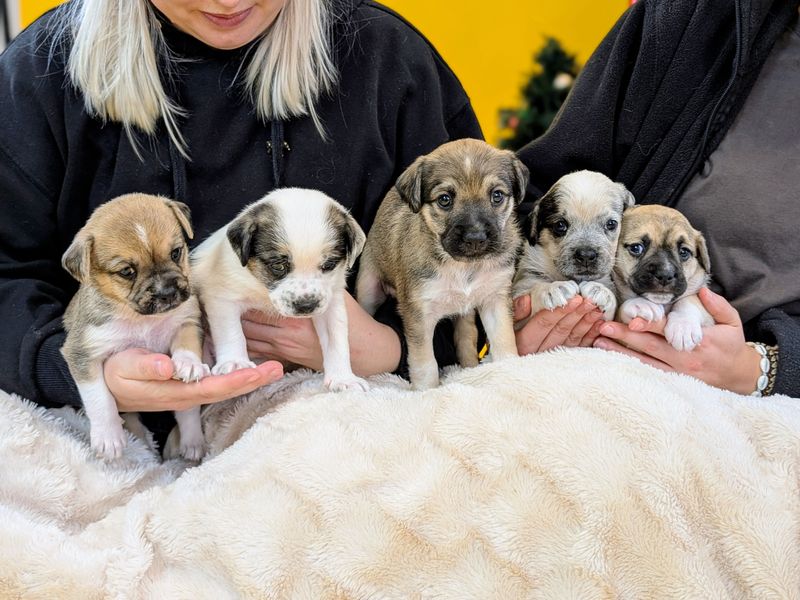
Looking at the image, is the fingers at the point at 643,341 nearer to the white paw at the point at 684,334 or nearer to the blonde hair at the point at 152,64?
the white paw at the point at 684,334

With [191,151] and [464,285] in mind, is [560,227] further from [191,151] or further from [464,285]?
[191,151]

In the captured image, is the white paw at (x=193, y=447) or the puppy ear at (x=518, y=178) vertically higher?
the puppy ear at (x=518, y=178)

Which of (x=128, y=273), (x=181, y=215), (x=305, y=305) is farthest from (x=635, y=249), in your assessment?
(x=128, y=273)

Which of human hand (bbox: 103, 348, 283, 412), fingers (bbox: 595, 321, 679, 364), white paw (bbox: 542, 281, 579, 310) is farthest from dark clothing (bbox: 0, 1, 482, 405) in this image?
fingers (bbox: 595, 321, 679, 364)

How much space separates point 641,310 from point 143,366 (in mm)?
1111

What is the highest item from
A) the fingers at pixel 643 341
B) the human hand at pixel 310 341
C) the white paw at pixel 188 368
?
the fingers at pixel 643 341

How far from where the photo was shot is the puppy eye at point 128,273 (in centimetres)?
169

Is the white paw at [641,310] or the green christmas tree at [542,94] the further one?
the green christmas tree at [542,94]

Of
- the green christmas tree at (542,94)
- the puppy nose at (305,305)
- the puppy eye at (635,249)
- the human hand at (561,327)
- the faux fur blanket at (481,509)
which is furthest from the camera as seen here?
the green christmas tree at (542,94)

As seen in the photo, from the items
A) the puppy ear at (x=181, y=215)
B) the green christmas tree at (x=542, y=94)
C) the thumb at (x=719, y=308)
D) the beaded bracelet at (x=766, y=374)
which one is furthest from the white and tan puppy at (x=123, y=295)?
the green christmas tree at (x=542, y=94)

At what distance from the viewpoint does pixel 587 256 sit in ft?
6.28

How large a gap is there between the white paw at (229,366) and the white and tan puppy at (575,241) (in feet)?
Result: 2.31

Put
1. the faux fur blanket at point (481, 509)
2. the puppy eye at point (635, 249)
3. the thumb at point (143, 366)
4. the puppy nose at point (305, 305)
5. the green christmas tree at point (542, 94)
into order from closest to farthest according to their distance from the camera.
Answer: the faux fur blanket at point (481, 509) < the thumb at point (143, 366) < the puppy nose at point (305, 305) < the puppy eye at point (635, 249) < the green christmas tree at point (542, 94)

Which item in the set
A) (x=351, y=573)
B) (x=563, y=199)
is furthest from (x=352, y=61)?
(x=351, y=573)
